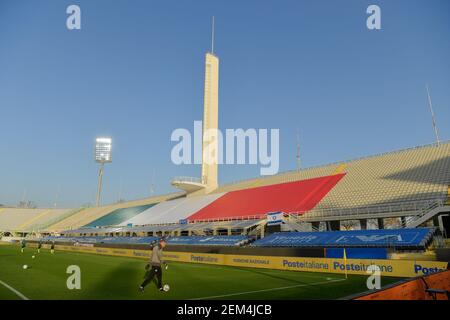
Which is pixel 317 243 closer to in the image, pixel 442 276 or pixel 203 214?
pixel 442 276

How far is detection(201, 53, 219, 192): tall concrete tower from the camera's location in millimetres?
68438

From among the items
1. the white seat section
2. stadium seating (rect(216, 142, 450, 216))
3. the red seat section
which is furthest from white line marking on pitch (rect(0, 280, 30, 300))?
the white seat section

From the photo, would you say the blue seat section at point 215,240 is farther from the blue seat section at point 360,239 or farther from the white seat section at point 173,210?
the white seat section at point 173,210

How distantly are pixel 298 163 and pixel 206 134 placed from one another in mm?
25895

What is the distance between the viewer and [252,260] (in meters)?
25.8

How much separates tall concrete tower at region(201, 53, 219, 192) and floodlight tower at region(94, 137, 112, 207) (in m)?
56.6

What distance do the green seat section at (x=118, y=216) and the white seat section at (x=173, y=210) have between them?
4.14 m

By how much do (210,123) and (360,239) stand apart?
48.0m

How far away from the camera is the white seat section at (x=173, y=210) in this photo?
60031 mm

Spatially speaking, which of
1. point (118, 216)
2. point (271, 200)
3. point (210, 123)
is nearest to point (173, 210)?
point (210, 123)

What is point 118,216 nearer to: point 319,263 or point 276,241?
point 276,241

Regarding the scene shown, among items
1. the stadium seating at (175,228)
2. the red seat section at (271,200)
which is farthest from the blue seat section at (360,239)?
the red seat section at (271,200)
